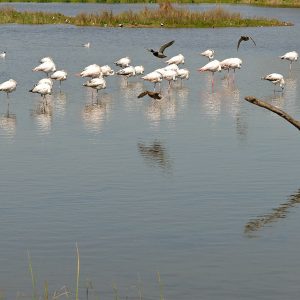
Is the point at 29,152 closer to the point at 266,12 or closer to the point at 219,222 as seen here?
the point at 219,222

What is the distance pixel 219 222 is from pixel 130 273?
2.87m

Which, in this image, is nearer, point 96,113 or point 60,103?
point 96,113

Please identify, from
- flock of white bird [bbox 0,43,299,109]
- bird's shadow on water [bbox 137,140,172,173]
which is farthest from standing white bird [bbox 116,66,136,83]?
bird's shadow on water [bbox 137,140,172,173]

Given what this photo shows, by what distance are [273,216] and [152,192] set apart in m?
2.56

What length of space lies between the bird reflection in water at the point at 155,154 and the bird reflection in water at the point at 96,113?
2665mm

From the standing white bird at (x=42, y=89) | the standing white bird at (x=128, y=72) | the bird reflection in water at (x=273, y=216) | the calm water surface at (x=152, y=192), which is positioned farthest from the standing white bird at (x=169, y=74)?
the bird reflection in water at (x=273, y=216)

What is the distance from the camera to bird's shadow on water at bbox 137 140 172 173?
66.5 feet

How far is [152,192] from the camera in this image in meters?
17.7

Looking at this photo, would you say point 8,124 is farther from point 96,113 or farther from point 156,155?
point 156,155

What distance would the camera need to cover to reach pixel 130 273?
12977 mm

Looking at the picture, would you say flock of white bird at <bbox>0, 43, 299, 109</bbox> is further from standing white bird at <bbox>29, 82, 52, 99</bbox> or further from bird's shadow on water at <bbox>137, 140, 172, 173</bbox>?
bird's shadow on water at <bbox>137, 140, 172, 173</bbox>

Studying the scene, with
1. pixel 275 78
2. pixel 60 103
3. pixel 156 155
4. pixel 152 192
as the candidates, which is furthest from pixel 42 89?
pixel 152 192


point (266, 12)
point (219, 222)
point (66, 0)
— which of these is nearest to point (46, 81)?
point (219, 222)

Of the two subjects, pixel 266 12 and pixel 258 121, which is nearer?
pixel 258 121
